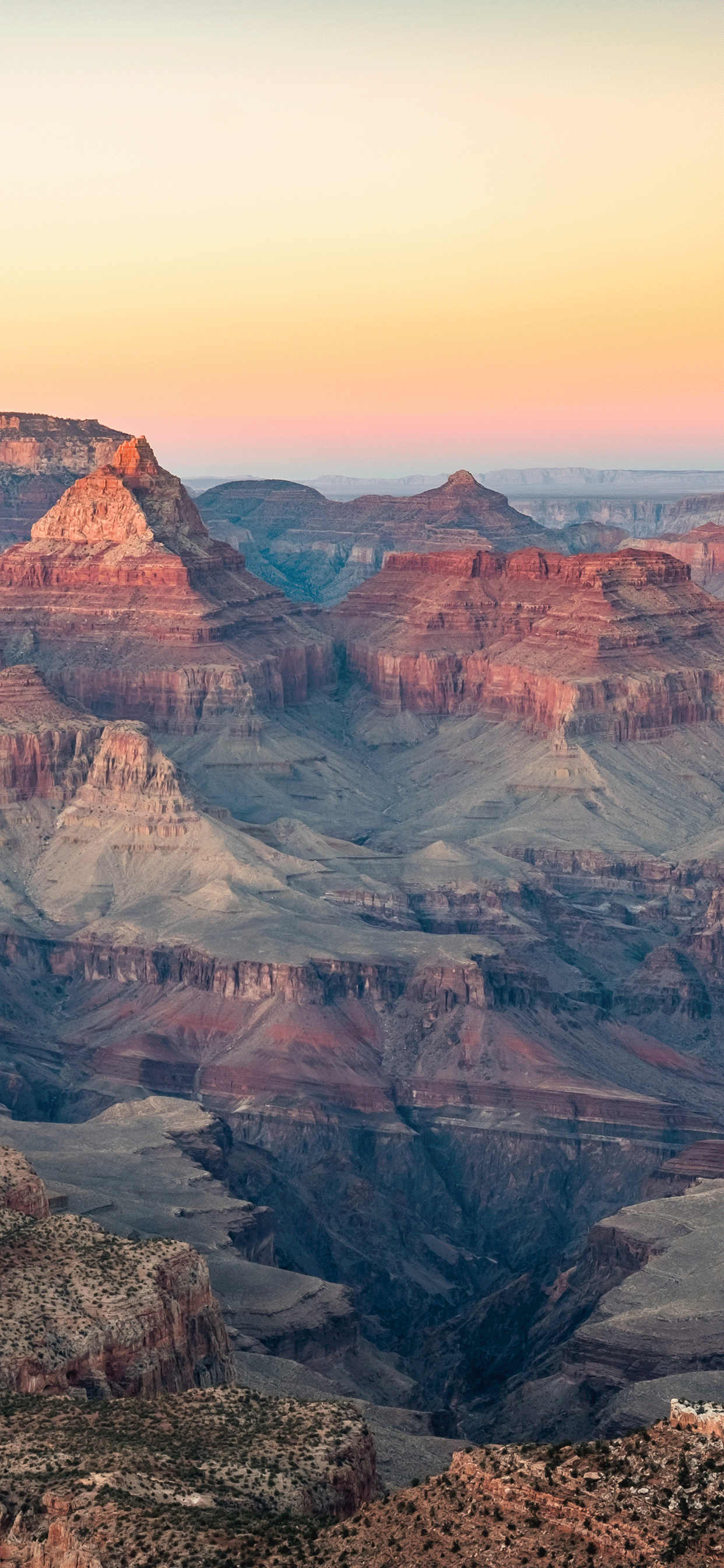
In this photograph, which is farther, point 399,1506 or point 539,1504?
point 399,1506

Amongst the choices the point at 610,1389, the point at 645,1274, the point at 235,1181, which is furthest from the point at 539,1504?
the point at 235,1181

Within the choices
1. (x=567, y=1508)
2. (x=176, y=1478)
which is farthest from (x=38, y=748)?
(x=567, y=1508)

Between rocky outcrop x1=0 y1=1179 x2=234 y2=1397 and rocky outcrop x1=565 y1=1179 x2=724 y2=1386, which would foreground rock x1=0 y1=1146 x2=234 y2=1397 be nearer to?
rocky outcrop x1=0 y1=1179 x2=234 y2=1397

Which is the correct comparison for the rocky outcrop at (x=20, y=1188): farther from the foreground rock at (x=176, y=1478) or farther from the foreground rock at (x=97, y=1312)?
the foreground rock at (x=176, y=1478)

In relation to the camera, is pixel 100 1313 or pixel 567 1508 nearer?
pixel 567 1508

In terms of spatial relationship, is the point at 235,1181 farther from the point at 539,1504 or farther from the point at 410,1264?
the point at 539,1504

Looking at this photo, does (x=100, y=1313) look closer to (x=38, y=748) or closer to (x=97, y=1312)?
(x=97, y=1312)

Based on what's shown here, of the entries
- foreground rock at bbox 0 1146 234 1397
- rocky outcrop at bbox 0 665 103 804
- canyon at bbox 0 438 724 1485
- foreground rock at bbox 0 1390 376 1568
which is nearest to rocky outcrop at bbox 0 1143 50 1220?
foreground rock at bbox 0 1146 234 1397
